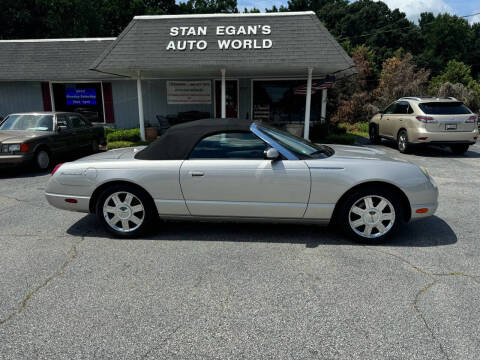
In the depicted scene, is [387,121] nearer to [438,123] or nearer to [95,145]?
[438,123]

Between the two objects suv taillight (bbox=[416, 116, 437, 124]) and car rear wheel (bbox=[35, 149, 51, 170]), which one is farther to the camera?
suv taillight (bbox=[416, 116, 437, 124])

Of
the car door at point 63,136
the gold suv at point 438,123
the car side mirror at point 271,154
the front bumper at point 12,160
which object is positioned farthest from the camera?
the gold suv at point 438,123

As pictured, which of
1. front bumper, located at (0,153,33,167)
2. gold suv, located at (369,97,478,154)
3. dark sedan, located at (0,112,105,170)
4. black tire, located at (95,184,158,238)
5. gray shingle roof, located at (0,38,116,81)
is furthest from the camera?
gray shingle roof, located at (0,38,116,81)

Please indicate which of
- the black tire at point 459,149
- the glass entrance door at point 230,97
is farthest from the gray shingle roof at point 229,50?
the black tire at point 459,149

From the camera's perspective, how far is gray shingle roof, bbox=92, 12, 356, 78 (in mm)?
11078

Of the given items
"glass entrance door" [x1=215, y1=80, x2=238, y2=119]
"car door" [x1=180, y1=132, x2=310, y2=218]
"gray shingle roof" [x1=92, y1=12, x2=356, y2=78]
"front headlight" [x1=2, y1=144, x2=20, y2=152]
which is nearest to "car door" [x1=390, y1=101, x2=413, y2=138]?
"gray shingle roof" [x1=92, y1=12, x2=356, y2=78]

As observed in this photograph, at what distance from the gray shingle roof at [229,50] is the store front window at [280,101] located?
3.90 m

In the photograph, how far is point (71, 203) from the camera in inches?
173

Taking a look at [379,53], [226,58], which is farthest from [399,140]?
[379,53]

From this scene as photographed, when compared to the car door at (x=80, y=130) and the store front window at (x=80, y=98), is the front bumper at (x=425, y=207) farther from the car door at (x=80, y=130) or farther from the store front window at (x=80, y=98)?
the store front window at (x=80, y=98)

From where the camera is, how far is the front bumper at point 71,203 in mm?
4352

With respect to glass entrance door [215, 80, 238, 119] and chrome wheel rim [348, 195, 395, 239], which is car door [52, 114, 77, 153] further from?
chrome wheel rim [348, 195, 395, 239]

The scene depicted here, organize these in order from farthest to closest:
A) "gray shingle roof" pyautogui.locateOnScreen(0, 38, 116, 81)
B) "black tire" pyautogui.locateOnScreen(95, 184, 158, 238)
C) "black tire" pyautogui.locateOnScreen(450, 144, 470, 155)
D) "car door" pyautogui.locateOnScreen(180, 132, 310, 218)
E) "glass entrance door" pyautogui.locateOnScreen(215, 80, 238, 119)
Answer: "glass entrance door" pyautogui.locateOnScreen(215, 80, 238, 119) < "gray shingle roof" pyautogui.locateOnScreen(0, 38, 116, 81) < "black tire" pyautogui.locateOnScreen(450, 144, 470, 155) < "black tire" pyautogui.locateOnScreen(95, 184, 158, 238) < "car door" pyautogui.locateOnScreen(180, 132, 310, 218)

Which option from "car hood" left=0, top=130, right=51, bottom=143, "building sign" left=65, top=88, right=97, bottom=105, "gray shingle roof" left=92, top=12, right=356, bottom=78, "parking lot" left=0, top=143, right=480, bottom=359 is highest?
"gray shingle roof" left=92, top=12, right=356, bottom=78
